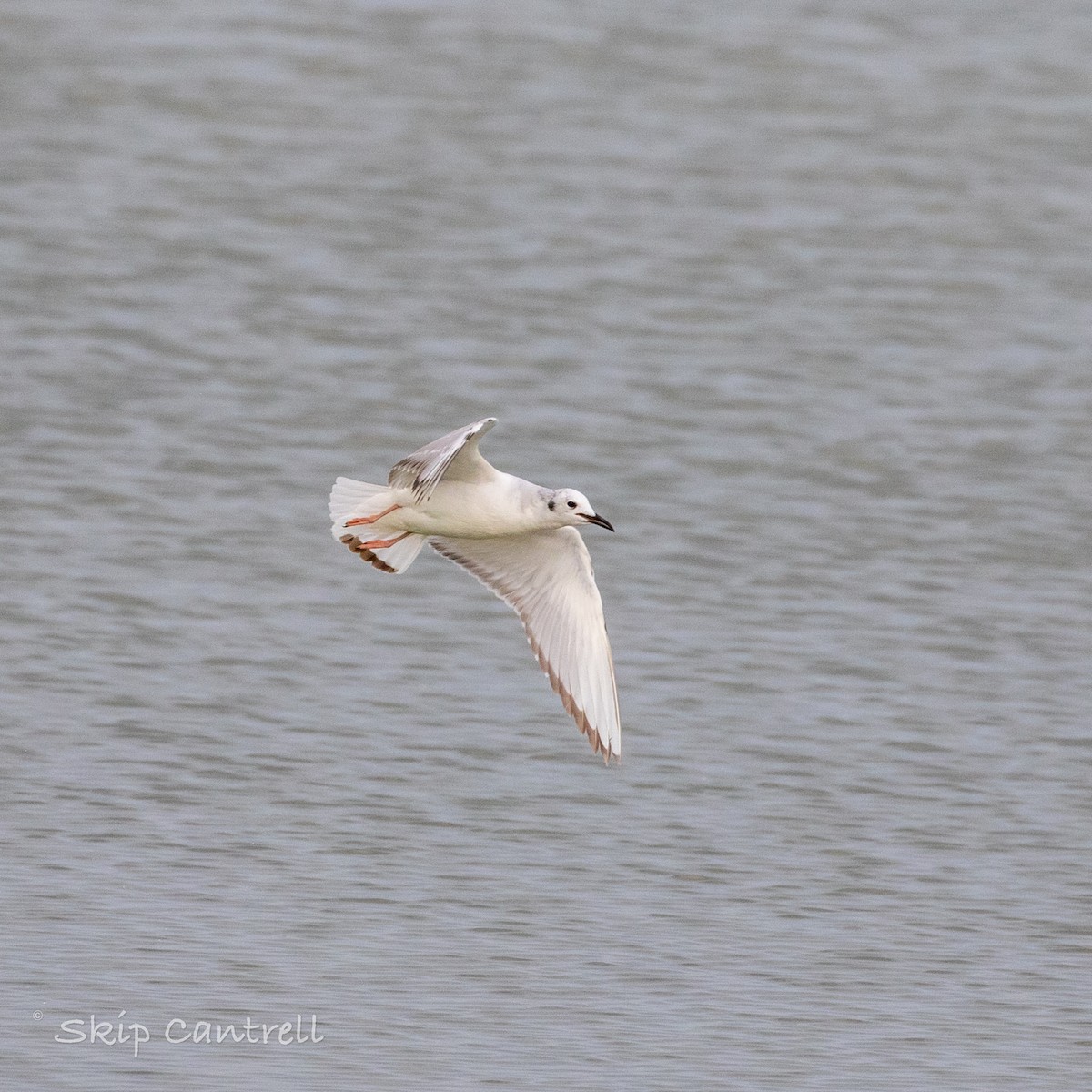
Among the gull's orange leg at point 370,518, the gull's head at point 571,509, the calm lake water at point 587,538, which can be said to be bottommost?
the calm lake water at point 587,538

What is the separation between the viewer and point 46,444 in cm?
1681

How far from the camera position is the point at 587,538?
15492mm

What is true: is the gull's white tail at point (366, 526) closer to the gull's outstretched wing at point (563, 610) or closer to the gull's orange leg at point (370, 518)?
the gull's orange leg at point (370, 518)

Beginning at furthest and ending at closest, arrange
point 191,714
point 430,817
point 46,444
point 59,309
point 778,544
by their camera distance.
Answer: point 59,309 → point 46,444 → point 778,544 → point 191,714 → point 430,817

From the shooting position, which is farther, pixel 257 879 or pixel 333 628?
pixel 333 628

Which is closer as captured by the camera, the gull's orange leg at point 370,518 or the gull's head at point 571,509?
the gull's head at point 571,509

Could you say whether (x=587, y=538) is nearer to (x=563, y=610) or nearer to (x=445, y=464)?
(x=563, y=610)

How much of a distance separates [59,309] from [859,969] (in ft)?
31.4

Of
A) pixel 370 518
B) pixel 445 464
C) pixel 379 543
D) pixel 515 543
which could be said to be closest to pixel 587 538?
pixel 515 543

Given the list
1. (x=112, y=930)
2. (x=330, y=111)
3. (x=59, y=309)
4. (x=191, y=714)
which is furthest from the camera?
(x=330, y=111)

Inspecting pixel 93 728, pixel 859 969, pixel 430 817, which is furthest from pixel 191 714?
pixel 859 969

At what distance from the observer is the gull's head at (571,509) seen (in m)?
10.4

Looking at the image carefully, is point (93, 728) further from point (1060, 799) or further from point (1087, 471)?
point (1087, 471)

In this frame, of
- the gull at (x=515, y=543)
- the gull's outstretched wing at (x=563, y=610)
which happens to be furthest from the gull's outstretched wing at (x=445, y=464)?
the gull's outstretched wing at (x=563, y=610)
